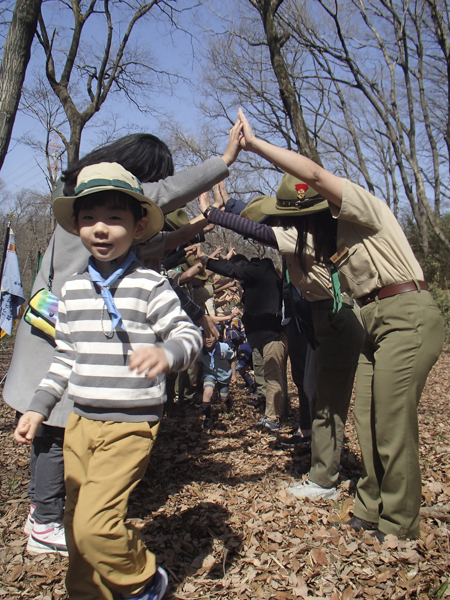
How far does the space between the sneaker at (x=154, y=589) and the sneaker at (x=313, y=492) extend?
1.60 m

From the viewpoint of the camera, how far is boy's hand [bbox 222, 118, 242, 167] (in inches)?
111

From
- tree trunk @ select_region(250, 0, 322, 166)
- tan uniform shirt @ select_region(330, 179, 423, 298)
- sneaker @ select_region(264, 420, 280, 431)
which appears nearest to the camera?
tan uniform shirt @ select_region(330, 179, 423, 298)

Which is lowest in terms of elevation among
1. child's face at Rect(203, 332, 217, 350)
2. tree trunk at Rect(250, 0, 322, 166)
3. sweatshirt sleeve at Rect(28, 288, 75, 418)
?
child's face at Rect(203, 332, 217, 350)

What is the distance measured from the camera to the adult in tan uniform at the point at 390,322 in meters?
2.62

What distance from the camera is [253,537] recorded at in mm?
2986

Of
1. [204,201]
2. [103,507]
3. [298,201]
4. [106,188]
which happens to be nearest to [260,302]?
[204,201]

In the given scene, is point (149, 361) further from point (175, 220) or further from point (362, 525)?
point (175, 220)

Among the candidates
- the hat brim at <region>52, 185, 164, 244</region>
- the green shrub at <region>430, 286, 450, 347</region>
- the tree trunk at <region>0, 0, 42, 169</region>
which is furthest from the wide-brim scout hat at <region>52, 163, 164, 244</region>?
the green shrub at <region>430, 286, 450, 347</region>


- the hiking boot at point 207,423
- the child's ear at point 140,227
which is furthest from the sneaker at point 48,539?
the hiking boot at point 207,423

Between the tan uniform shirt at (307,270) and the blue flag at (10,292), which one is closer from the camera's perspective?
the tan uniform shirt at (307,270)

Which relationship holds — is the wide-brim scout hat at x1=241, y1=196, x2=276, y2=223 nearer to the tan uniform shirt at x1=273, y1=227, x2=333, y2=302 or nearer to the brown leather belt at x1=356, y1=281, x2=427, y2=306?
the tan uniform shirt at x1=273, y1=227, x2=333, y2=302

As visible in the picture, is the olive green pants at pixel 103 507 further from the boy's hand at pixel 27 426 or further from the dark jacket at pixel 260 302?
the dark jacket at pixel 260 302

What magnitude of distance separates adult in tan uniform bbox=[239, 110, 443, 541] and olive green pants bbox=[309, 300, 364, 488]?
591 millimetres

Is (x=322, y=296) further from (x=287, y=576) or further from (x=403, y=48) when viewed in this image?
(x=403, y=48)
